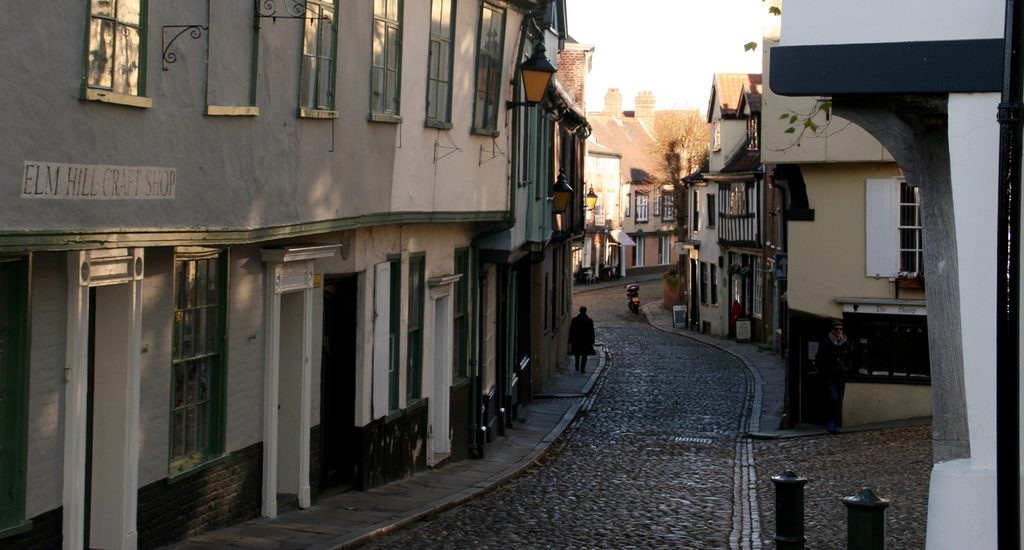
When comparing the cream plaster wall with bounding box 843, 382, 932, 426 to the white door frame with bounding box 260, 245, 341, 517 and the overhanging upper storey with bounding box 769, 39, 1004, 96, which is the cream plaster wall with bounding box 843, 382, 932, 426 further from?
the overhanging upper storey with bounding box 769, 39, 1004, 96

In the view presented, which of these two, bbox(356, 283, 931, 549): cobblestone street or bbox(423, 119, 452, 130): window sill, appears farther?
bbox(423, 119, 452, 130): window sill

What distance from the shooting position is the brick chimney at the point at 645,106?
3720 inches

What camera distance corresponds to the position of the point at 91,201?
8609 mm

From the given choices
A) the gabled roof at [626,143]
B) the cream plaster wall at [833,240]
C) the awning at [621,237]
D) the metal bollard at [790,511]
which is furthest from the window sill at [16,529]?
the awning at [621,237]

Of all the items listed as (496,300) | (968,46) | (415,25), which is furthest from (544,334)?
(968,46)

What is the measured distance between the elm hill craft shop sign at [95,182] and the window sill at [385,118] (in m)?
4.14

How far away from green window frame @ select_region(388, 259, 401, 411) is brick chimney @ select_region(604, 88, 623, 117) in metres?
76.5

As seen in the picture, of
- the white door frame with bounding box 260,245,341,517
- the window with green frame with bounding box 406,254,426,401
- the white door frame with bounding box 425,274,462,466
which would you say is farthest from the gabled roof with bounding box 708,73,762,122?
the white door frame with bounding box 260,245,341,517

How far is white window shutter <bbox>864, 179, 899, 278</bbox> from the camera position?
68.2 feet

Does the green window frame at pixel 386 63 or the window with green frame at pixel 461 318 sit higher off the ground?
the green window frame at pixel 386 63

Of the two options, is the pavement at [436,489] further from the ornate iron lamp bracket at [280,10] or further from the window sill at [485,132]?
the window sill at [485,132]

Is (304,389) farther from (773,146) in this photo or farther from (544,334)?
(544,334)

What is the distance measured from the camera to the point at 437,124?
15664mm

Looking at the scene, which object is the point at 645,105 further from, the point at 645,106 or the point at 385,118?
the point at 385,118
